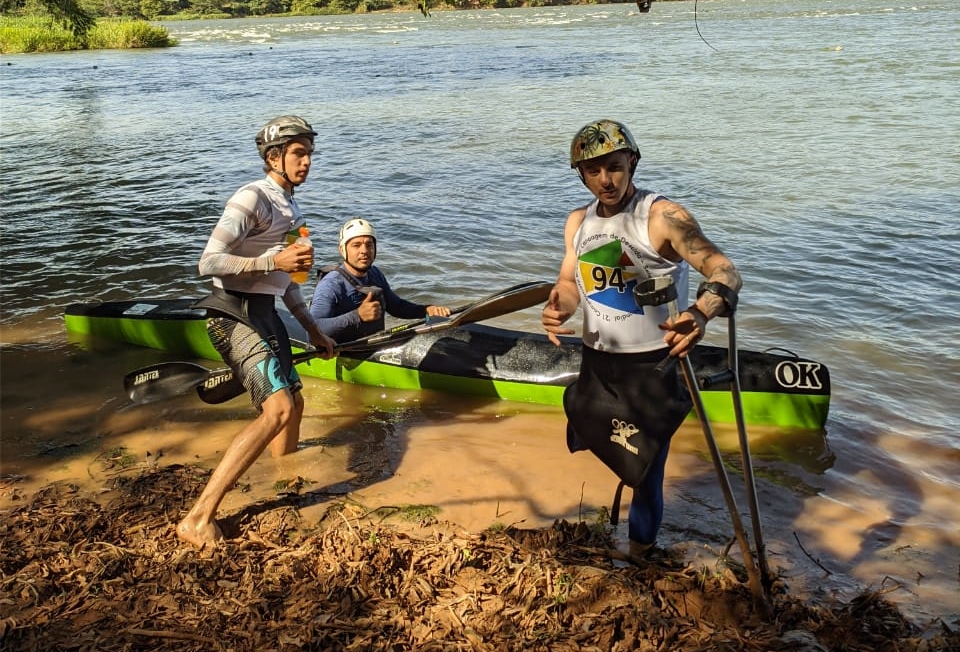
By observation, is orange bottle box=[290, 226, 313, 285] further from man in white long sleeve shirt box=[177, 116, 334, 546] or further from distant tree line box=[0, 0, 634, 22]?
distant tree line box=[0, 0, 634, 22]

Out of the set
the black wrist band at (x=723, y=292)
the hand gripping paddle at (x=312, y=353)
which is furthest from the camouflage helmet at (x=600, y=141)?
the hand gripping paddle at (x=312, y=353)

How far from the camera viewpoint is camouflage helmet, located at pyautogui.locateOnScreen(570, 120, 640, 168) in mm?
3346

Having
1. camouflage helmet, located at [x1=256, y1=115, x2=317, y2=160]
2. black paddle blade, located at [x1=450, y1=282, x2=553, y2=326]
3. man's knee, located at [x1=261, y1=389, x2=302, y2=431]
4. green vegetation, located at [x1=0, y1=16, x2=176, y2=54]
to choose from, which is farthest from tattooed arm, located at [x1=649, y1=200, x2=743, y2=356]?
green vegetation, located at [x1=0, y1=16, x2=176, y2=54]

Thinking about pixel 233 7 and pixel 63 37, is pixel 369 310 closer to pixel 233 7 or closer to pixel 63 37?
pixel 63 37

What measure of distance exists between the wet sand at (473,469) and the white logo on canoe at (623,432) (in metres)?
1.06

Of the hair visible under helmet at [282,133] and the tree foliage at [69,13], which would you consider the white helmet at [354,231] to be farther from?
the tree foliage at [69,13]

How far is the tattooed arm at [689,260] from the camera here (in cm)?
296

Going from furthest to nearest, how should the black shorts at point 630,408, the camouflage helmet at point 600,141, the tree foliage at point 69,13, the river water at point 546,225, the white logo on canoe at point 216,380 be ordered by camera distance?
the tree foliage at point 69,13
the river water at point 546,225
the white logo on canoe at point 216,380
the black shorts at point 630,408
the camouflage helmet at point 600,141

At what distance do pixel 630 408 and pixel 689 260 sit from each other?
63 cm

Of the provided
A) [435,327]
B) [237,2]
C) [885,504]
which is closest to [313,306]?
[435,327]

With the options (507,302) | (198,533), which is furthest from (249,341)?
(507,302)

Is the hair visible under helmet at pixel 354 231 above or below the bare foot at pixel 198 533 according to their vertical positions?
above

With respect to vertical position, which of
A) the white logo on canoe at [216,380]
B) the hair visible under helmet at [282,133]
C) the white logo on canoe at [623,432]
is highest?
the hair visible under helmet at [282,133]

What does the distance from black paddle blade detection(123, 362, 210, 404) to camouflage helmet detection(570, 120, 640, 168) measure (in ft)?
10.9
